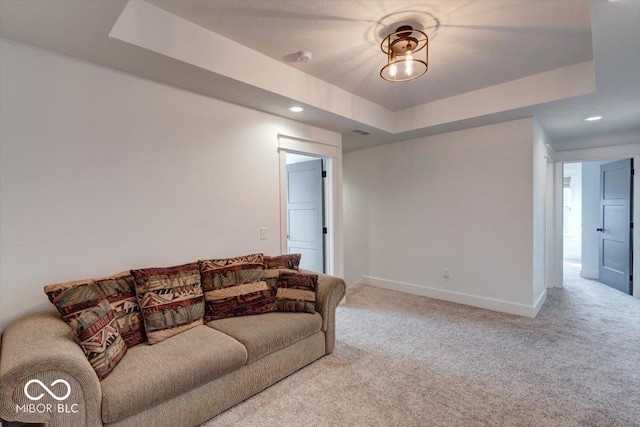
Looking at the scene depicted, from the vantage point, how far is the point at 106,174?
7.37ft

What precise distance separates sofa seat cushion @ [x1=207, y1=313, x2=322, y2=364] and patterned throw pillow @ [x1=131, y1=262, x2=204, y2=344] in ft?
0.68

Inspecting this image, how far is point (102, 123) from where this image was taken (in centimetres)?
223

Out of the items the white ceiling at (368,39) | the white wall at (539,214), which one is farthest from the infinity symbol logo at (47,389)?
the white wall at (539,214)

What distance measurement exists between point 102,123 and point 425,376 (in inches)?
123

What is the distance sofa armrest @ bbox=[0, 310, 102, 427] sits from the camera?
1.28 meters

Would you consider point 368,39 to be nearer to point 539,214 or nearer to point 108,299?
point 108,299

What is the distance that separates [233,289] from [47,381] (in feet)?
4.27

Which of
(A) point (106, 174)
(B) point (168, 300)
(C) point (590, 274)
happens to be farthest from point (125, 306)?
(C) point (590, 274)

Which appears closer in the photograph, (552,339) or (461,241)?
(552,339)

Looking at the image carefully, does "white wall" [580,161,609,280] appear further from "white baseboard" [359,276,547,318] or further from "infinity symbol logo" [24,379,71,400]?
"infinity symbol logo" [24,379,71,400]

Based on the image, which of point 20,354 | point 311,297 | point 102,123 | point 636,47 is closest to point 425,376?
point 311,297

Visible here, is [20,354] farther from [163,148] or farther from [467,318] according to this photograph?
[467,318]

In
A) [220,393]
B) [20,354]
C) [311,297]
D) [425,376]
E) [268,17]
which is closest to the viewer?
[20,354]
